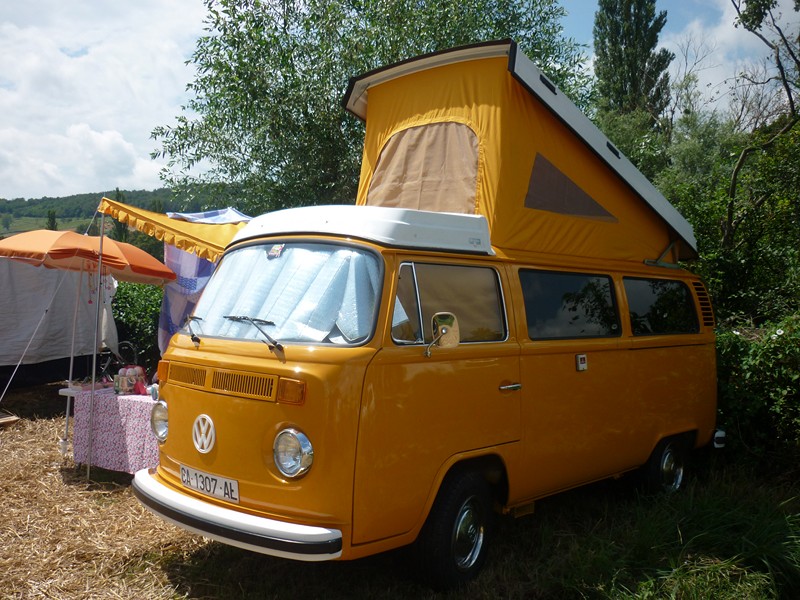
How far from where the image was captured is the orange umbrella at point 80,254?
734 centimetres

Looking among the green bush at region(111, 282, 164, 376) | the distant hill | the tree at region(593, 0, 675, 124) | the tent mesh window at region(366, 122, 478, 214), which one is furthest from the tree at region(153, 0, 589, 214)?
the distant hill

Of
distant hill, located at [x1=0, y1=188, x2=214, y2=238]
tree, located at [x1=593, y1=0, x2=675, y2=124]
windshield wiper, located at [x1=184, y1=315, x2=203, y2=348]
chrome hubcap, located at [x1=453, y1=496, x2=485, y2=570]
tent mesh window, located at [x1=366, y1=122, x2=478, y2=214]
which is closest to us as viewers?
chrome hubcap, located at [x1=453, y1=496, x2=485, y2=570]

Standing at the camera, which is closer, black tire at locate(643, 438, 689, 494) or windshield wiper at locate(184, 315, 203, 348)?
windshield wiper at locate(184, 315, 203, 348)

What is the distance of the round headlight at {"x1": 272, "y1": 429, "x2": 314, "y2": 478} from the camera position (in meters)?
3.51

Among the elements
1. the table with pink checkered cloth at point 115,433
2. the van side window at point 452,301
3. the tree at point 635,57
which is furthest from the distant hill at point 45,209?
the van side window at point 452,301

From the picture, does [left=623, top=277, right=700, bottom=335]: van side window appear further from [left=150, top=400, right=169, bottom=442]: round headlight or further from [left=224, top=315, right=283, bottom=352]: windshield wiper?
[left=150, top=400, right=169, bottom=442]: round headlight

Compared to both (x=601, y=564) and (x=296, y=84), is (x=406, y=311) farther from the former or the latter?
(x=296, y=84)

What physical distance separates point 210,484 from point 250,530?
52 centimetres

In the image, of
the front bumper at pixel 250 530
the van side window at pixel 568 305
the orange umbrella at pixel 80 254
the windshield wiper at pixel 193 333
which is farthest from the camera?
the orange umbrella at pixel 80 254

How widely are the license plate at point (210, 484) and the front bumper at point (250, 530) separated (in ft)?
0.20

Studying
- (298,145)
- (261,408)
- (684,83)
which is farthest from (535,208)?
(684,83)

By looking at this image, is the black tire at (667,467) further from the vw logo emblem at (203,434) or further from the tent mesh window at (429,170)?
the vw logo emblem at (203,434)

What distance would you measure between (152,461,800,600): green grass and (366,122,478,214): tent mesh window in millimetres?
2511

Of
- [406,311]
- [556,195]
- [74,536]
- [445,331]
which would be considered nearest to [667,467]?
[556,195]
